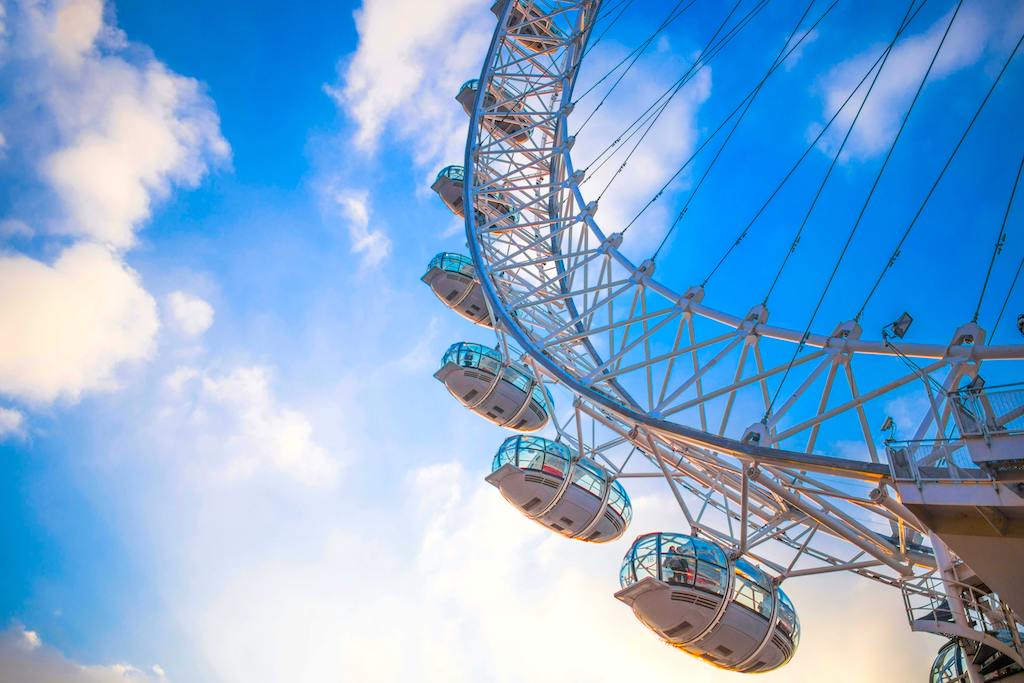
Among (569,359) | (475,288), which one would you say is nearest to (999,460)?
(569,359)

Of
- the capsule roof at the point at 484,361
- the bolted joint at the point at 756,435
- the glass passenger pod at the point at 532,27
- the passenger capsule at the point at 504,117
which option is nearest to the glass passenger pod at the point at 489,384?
the capsule roof at the point at 484,361

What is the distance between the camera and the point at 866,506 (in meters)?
15.9

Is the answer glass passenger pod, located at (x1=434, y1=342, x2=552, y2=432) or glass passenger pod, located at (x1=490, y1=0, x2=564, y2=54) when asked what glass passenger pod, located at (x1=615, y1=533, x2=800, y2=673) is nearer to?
glass passenger pod, located at (x1=434, y1=342, x2=552, y2=432)

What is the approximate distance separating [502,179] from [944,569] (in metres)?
19.1

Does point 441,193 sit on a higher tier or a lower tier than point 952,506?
higher

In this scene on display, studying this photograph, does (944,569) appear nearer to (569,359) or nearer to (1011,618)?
(1011,618)

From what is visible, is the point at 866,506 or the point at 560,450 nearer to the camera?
the point at 866,506

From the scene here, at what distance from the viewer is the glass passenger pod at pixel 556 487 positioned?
23.0 m

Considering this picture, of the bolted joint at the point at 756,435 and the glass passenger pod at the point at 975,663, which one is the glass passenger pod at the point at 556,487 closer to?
the bolted joint at the point at 756,435

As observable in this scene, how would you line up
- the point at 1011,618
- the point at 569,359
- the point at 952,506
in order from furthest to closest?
the point at 569,359 < the point at 1011,618 < the point at 952,506

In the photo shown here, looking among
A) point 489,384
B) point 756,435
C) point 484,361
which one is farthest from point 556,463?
point 756,435

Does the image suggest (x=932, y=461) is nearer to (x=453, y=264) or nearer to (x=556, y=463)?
(x=556, y=463)

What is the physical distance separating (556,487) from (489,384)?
5.71m

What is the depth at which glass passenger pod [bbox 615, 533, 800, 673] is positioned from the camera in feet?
56.1
